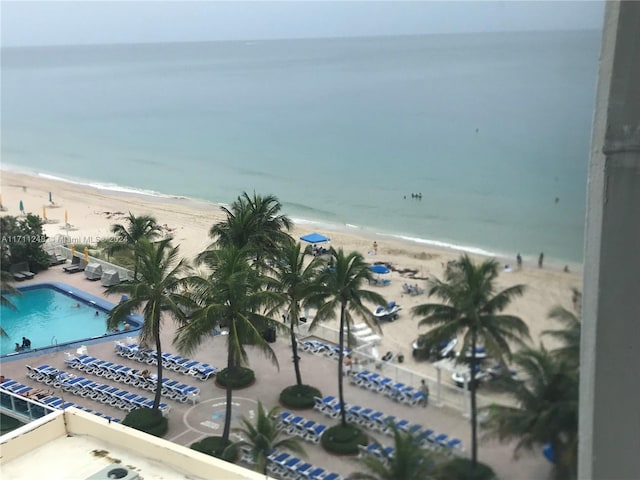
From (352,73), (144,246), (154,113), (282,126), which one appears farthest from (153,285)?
(352,73)

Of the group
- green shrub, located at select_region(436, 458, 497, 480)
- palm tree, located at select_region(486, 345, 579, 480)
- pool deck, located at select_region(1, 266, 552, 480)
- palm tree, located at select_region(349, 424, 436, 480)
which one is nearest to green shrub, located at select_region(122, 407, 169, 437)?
pool deck, located at select_region(1, 266, 552, 480)

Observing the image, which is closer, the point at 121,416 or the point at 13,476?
the point at 13,476

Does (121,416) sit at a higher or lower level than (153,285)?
lower

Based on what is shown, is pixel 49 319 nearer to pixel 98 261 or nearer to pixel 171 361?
pixel 98 261

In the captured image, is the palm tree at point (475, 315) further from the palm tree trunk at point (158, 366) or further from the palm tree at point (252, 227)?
the palm tree at point (252, 227)

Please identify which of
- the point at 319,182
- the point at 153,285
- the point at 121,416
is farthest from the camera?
the point at 319,182

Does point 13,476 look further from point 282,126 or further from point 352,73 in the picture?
point 352,73

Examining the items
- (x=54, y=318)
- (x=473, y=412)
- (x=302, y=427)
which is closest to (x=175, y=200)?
(x=54, y=318)

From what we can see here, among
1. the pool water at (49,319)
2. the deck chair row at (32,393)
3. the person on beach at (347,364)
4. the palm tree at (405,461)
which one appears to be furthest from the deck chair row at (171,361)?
the palm tree at (405,461)
